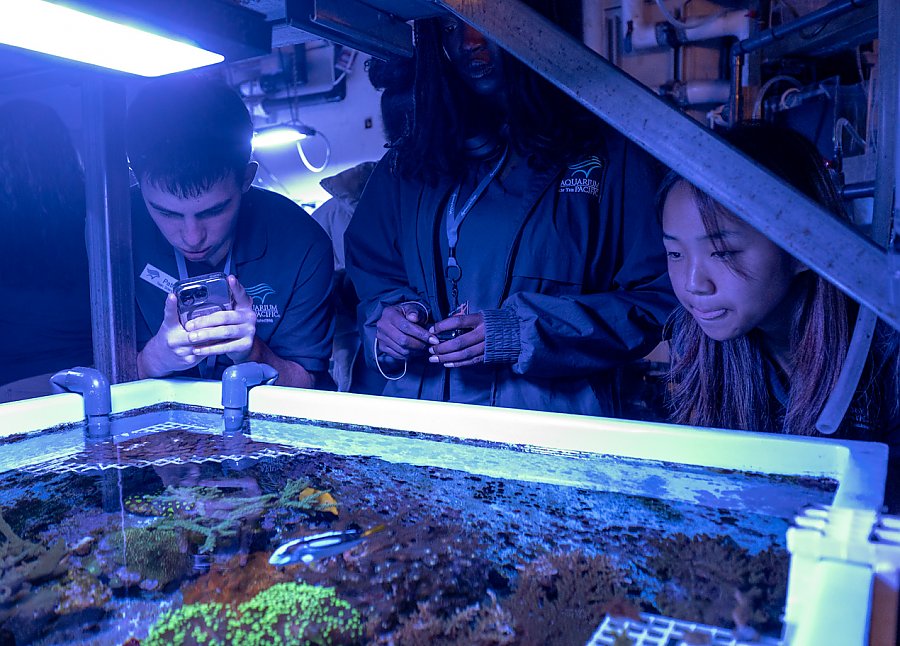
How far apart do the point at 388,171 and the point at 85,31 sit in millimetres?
905

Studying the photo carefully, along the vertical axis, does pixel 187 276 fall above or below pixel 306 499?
above

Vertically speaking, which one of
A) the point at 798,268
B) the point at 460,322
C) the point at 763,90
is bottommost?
the point at 460,322

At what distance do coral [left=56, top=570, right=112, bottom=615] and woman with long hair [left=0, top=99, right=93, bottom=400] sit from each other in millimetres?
1372

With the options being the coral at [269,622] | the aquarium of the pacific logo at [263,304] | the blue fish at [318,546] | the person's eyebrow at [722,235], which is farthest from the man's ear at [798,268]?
the aquarium of the pacific logo at [263,304]

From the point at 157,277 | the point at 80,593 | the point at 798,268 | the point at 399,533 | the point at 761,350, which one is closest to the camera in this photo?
the point at 80,593

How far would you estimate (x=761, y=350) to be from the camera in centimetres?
135

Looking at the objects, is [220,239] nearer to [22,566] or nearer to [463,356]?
[463,356]

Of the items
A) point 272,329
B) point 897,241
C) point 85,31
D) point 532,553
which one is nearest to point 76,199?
point 272,329

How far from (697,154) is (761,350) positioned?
0.72 m

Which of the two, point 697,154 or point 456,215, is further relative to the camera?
point 456,215

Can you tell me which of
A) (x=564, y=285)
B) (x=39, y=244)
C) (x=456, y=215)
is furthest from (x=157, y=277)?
(x=564, y=285)

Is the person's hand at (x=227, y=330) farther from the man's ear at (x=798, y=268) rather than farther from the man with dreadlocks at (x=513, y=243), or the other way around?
the man's ear at (x=798, y=268)

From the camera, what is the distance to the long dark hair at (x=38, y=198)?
74.3 inches

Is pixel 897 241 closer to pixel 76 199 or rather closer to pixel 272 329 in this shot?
pixel 272 329
